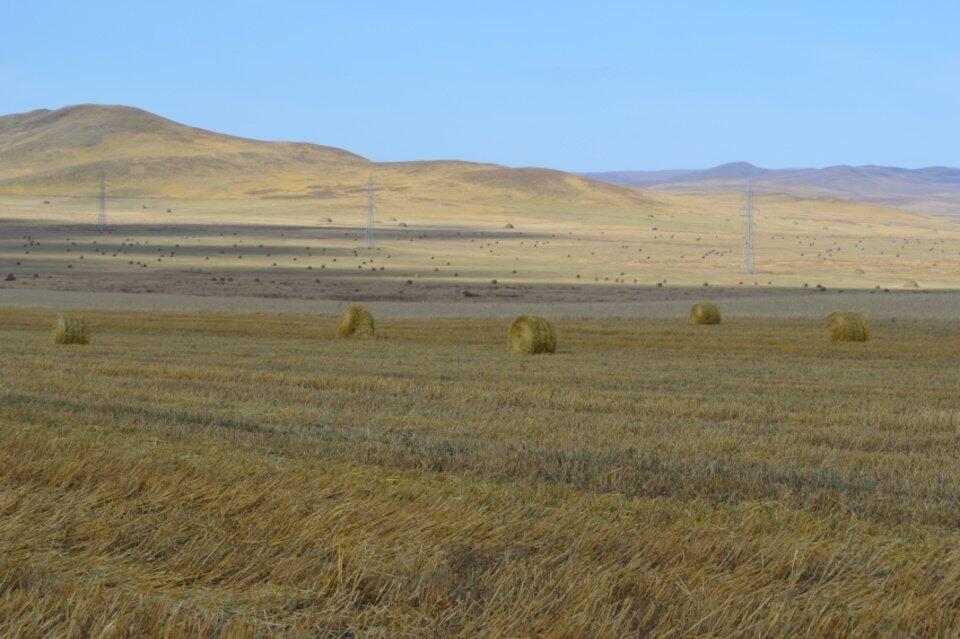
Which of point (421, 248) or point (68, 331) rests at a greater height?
point (421, 248)

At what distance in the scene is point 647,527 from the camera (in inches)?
252

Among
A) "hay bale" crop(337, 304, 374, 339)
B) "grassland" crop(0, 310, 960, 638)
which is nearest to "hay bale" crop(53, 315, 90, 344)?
"hay bale" crop(337, 304, 374, 339)

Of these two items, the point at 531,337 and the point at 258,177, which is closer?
the point at 531,337

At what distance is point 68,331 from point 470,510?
70.5 feet

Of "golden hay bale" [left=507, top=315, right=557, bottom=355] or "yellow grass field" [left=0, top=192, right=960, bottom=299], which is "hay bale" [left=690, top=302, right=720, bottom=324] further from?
"yellow grass field" [left=0, top=192, right=960, bottom=299]

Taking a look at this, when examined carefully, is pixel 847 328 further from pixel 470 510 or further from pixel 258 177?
pixel 258 177

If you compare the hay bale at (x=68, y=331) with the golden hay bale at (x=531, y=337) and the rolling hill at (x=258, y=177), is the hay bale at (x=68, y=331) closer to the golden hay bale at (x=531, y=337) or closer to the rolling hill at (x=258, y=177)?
the golden hay bale at (x=531, y=337)

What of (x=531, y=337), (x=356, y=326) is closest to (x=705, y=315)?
(x=356, y=326)

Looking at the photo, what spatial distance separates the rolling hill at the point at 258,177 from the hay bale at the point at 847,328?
11241 centimetres

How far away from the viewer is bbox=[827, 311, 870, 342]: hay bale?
28.9 meters

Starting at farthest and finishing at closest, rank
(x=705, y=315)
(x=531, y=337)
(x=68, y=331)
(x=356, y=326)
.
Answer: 1. (x=705, y=315)
2. (x=356, y=326)
3. (x=68, y=331)
4. (x=531, y=337)

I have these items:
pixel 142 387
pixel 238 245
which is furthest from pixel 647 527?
pixel 238 245

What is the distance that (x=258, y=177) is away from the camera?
16875cm

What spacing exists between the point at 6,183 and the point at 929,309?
14405 centimetres
